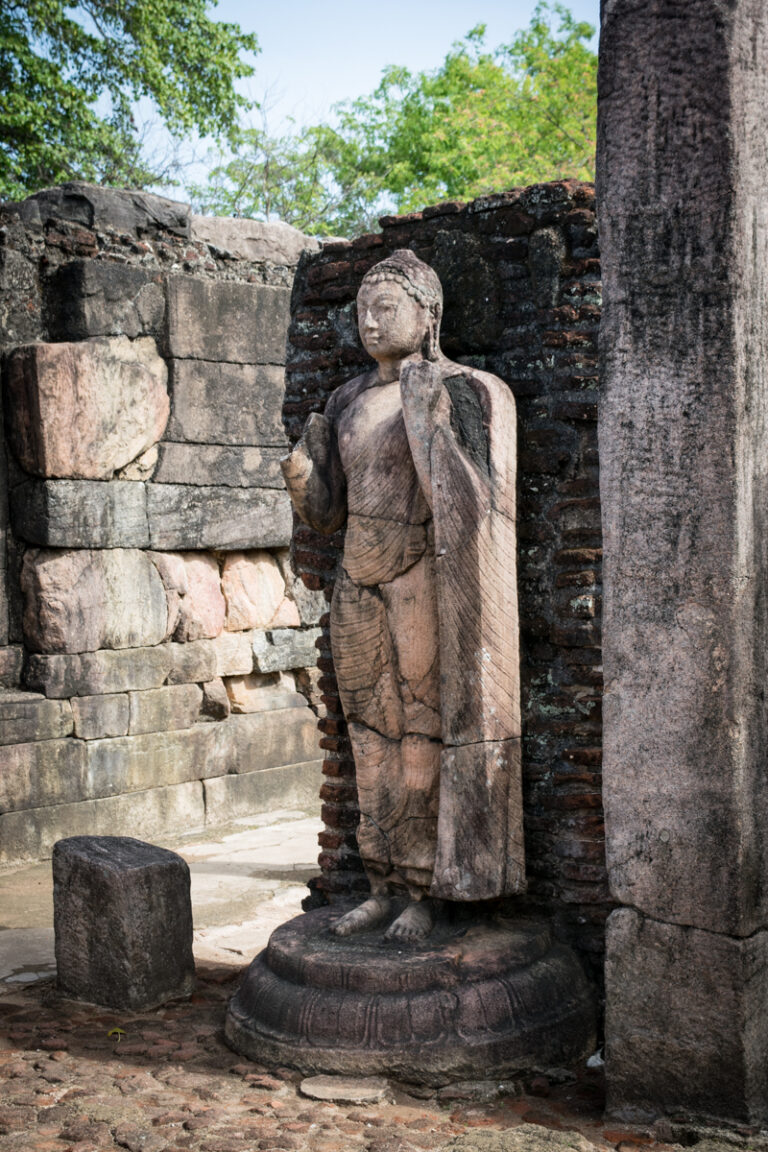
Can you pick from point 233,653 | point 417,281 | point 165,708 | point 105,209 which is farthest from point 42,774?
point 417,281

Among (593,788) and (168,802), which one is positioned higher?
(593,788)

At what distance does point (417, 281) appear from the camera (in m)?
4.69

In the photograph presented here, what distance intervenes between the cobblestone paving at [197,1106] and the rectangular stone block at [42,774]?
2.66m

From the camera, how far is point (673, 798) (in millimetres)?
3584

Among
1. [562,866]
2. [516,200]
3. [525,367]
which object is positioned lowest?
[562,866]

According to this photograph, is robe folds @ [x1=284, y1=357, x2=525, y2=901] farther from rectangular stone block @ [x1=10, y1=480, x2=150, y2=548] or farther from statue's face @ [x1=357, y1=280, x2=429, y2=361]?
rectangular stone block @ [x1=10, y1=480, x2=150, y2=548]

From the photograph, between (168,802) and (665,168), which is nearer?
(665,168)

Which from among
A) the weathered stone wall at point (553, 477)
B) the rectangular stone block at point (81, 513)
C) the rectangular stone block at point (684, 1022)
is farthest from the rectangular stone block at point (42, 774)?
the rectangular stone block at point (684, 1022)

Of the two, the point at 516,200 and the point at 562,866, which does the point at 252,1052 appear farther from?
the point at 516,200

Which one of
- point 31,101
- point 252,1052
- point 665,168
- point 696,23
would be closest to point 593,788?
point 252,1052

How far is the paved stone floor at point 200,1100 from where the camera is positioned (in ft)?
12.1

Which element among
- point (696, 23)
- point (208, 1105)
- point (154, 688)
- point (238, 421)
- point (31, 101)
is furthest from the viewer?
point (31, 101)

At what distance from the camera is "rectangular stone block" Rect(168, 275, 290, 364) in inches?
325

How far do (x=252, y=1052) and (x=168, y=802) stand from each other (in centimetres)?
390
